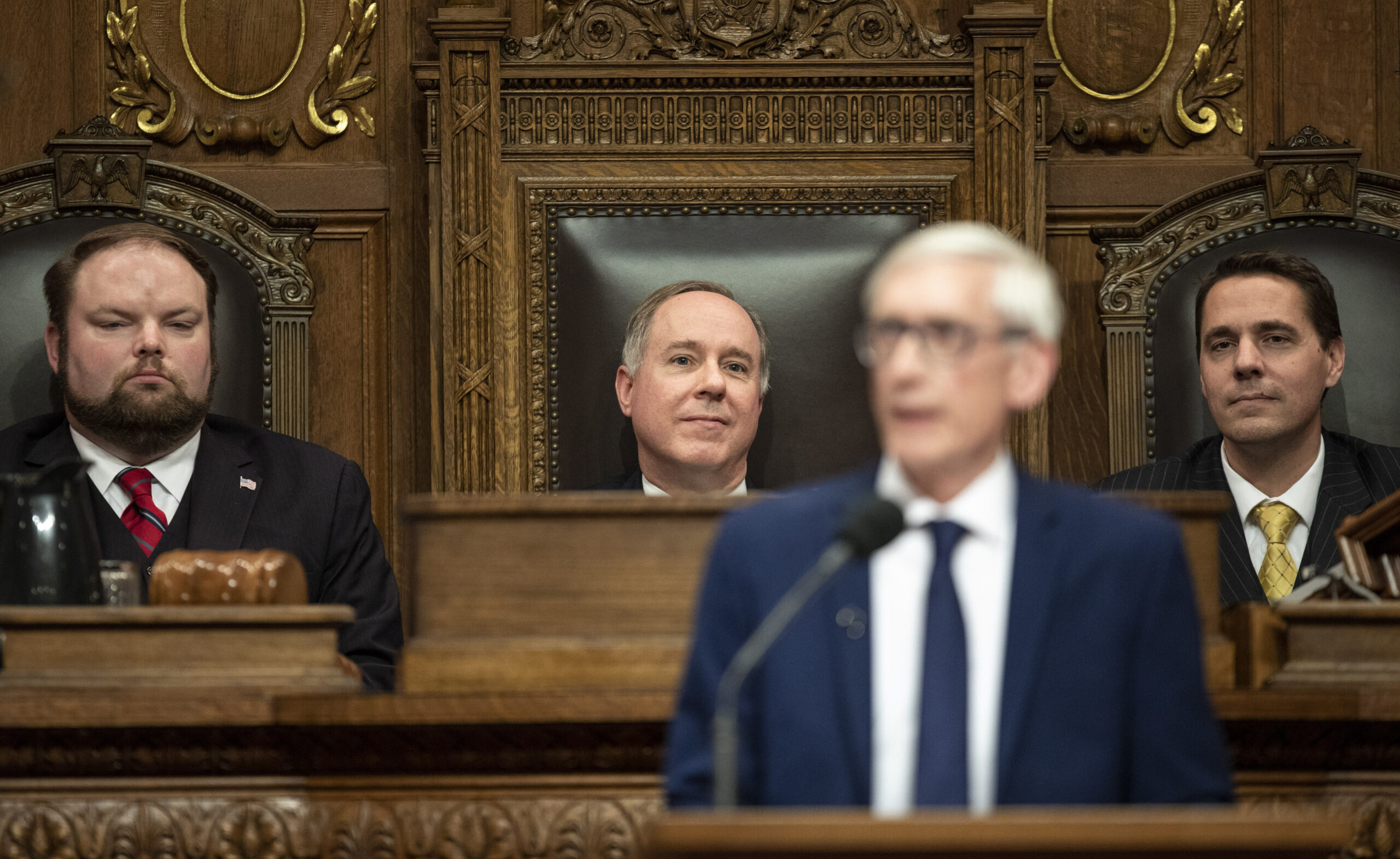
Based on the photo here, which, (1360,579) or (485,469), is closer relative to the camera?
(1360,579)

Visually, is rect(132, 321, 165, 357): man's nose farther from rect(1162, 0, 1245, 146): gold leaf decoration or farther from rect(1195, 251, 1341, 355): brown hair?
rect(1162, 0, 1245, 146): gold leaf decoration

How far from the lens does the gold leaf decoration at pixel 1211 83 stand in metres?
4.01

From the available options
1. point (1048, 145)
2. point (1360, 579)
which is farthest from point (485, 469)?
point (1360, 579)

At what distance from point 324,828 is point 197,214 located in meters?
1.98

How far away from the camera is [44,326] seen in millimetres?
3680

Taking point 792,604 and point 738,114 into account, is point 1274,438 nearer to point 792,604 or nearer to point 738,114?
point 738,114

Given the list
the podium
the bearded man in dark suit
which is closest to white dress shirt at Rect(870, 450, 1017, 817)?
the podium

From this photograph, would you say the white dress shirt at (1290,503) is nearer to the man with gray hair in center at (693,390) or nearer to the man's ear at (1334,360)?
the man's ear at (1334,360)

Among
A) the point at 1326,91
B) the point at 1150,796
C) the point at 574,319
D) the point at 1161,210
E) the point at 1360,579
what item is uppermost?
the point at 1326,91

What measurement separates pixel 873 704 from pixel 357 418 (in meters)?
2.57

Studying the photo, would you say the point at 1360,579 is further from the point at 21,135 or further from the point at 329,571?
the point at 21,135

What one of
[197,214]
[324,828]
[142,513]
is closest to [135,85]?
Answer: [197,214]

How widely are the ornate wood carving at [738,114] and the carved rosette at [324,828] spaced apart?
1.97 meters

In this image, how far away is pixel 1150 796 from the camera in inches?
61.7
